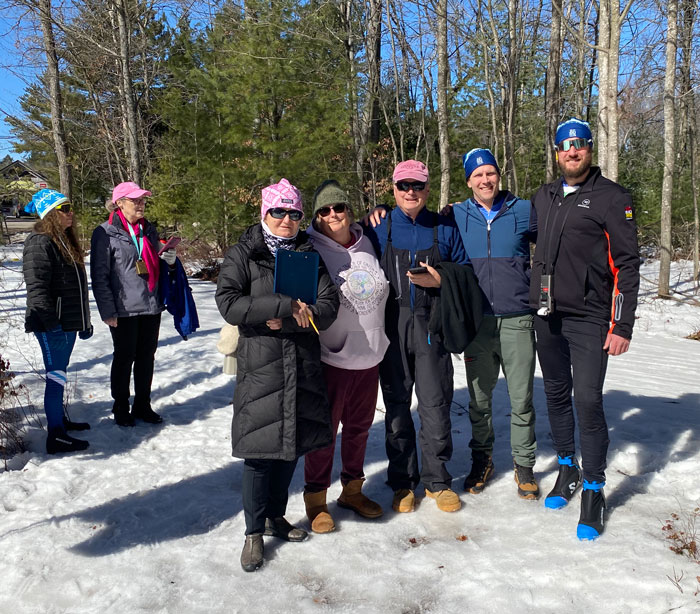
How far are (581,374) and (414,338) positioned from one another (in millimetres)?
982

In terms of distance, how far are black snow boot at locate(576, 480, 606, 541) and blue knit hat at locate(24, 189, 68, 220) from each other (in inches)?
163

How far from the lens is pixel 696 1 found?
16.2 m

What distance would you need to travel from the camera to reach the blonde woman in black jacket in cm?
420

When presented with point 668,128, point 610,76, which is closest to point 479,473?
point 610,76

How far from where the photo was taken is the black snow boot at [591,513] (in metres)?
3.15

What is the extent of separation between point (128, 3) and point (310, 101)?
18.1 feet

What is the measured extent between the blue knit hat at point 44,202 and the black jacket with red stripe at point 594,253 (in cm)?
352

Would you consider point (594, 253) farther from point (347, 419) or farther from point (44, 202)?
point (44, 202)

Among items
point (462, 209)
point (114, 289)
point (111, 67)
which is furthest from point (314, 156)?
point (462, 209)

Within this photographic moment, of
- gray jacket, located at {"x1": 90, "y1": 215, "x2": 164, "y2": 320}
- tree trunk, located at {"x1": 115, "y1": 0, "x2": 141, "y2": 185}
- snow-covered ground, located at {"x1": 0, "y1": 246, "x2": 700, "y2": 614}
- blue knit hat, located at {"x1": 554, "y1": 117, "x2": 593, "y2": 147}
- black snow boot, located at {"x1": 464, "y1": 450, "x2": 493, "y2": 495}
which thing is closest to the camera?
snow-covered ground, located at {"x1": 0, "y1": 246, "x2": 700, "y2": 614}

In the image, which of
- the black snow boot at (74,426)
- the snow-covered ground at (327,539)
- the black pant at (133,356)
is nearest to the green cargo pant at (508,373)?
the snow-covered ground at (327,539)

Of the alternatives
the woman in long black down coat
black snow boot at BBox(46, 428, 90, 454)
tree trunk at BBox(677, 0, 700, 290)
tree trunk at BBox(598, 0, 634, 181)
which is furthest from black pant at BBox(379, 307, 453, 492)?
tree trunk at BBox(677, 0, 700, 290)

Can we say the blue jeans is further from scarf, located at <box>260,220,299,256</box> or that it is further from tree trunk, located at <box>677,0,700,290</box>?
tree trunk, located at <box>677,0,700,290</box>

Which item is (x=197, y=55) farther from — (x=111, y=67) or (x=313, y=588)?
(x=313, y=588)
